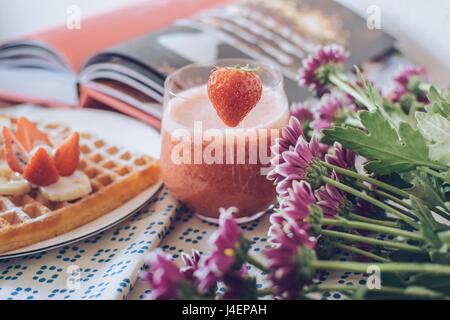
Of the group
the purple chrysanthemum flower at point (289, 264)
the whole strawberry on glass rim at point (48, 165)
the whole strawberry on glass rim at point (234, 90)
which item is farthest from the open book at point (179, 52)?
the purple chrysanthemum flower at point (289, 264)

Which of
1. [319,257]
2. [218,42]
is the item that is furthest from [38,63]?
[319,257]

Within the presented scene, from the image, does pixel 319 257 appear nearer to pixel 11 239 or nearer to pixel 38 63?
pixel 11 239

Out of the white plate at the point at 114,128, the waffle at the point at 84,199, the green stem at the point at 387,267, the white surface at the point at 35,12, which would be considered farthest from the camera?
the white surface at the point at 35,12

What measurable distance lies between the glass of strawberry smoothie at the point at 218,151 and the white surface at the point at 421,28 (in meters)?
0.55

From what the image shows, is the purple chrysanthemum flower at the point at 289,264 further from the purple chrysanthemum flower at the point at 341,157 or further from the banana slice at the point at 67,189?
the banana slice at the point at 67,189

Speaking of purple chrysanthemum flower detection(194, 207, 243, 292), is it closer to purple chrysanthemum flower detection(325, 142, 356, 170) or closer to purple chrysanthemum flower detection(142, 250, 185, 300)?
purple chrysanthemum flower detection(142, 250, 185, 300)

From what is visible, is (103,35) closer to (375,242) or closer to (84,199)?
(84,199)

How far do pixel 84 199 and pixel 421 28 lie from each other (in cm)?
85

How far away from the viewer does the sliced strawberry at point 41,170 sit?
0.80 metres

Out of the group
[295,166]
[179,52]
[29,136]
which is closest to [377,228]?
[295,166]

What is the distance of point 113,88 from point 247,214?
0.43 metres

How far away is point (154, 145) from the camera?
1.02 metres

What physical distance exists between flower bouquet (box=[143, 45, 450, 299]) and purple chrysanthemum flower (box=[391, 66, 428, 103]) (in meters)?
0.13

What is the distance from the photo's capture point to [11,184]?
2.72 ft
